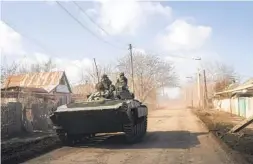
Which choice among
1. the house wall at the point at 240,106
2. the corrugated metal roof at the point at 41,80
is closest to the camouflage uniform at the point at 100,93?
the house wall at the point at 240,106

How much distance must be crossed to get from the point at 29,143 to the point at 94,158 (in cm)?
376

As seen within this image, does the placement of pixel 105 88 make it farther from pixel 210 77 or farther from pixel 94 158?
pixel 210 77

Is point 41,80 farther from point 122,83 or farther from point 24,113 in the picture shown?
point 122,83

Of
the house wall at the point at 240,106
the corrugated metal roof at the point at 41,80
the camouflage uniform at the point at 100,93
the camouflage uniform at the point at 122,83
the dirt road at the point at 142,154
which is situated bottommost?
the dirt road at the point at 142,154

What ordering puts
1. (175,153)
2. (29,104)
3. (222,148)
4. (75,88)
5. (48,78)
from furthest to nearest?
(75,88), (48,78), (29,104), (222,148), (175,153)

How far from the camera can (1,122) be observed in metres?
14.4

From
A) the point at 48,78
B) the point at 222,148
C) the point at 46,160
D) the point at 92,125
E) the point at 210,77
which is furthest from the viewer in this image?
the point at 210,77

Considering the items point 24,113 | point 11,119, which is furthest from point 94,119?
point 24,113

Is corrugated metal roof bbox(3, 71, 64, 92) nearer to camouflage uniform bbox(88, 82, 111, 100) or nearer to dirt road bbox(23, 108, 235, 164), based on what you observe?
camouflage uniform bbox(88, 82, 111, 100)

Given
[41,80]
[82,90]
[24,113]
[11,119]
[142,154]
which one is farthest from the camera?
[82,90]

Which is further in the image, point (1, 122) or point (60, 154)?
point (1, 122)

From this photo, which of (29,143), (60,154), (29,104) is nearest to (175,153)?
(60,154)

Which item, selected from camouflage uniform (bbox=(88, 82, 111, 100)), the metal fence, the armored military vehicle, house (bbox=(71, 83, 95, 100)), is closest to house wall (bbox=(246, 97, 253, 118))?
house (bbox=(71, 83, 95, 100))

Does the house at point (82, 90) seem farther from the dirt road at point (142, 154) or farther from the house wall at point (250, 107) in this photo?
the dirt road at point (142, 154)
